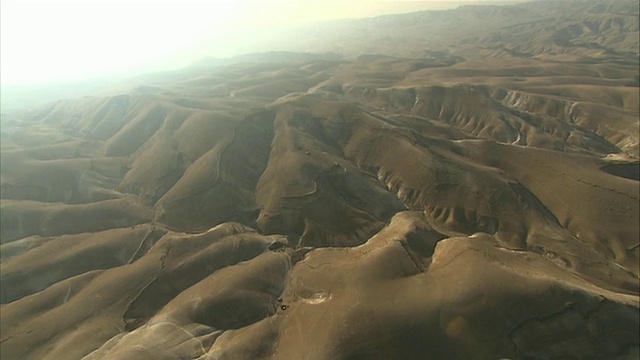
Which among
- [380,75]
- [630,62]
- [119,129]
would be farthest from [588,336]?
[630,62]

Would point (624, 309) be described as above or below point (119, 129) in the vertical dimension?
below

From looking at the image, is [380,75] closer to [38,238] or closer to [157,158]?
[157,158]

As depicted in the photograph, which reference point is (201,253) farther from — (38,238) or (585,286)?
(585,286)

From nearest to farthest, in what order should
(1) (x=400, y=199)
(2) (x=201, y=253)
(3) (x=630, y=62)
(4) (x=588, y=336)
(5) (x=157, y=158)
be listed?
(4) (x=588, y=336)
(2) (x=201, y=253)
(1) (x=400, y=199)
(5) (x=157, y=158)
(3) (x=630, y=62)

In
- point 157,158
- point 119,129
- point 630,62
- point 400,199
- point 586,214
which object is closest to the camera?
point 586,214

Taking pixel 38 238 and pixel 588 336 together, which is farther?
pixel 38 238

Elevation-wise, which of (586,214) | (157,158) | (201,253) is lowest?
(586,214)
